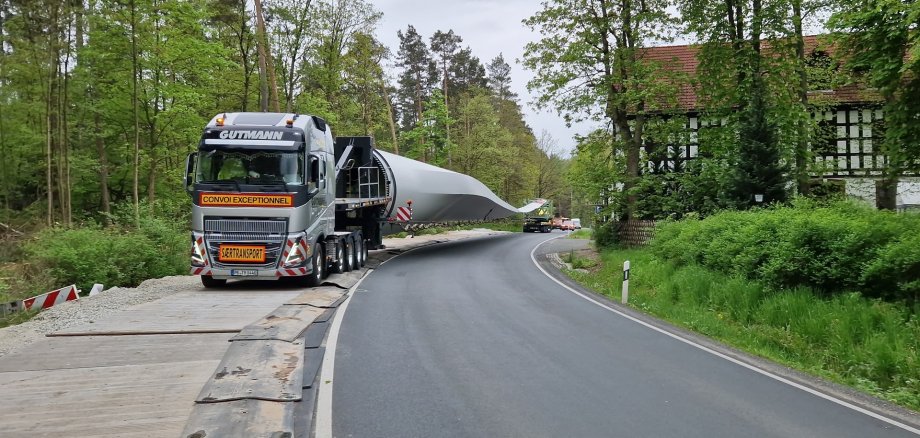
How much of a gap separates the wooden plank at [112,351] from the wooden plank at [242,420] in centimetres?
175

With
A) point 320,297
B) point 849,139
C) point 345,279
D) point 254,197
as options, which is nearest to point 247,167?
point 254,197

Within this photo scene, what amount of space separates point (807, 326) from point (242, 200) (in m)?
10.8

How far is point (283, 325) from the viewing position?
8625 mm

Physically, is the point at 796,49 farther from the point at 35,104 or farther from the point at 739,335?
the point at 35,104

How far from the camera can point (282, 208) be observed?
12.5 meters

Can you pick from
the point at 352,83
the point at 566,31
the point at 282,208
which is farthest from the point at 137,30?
the point at 352,83

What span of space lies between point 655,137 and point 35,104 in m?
24.6

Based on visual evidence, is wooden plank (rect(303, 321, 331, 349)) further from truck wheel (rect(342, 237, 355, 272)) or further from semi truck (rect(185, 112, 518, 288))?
truck wheel (rect(342, 237, 355, 272))

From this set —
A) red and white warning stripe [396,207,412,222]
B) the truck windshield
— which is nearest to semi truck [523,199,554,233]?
red and white warning stripe [396,207,412,222]

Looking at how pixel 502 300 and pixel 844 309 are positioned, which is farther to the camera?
pixel 502 300

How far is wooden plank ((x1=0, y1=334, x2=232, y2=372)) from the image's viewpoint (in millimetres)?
6430

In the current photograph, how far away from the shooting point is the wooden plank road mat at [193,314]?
824 cm

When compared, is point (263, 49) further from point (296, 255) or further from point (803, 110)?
point (803, 110)

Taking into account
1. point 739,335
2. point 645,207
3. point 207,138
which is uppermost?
point 207,138
